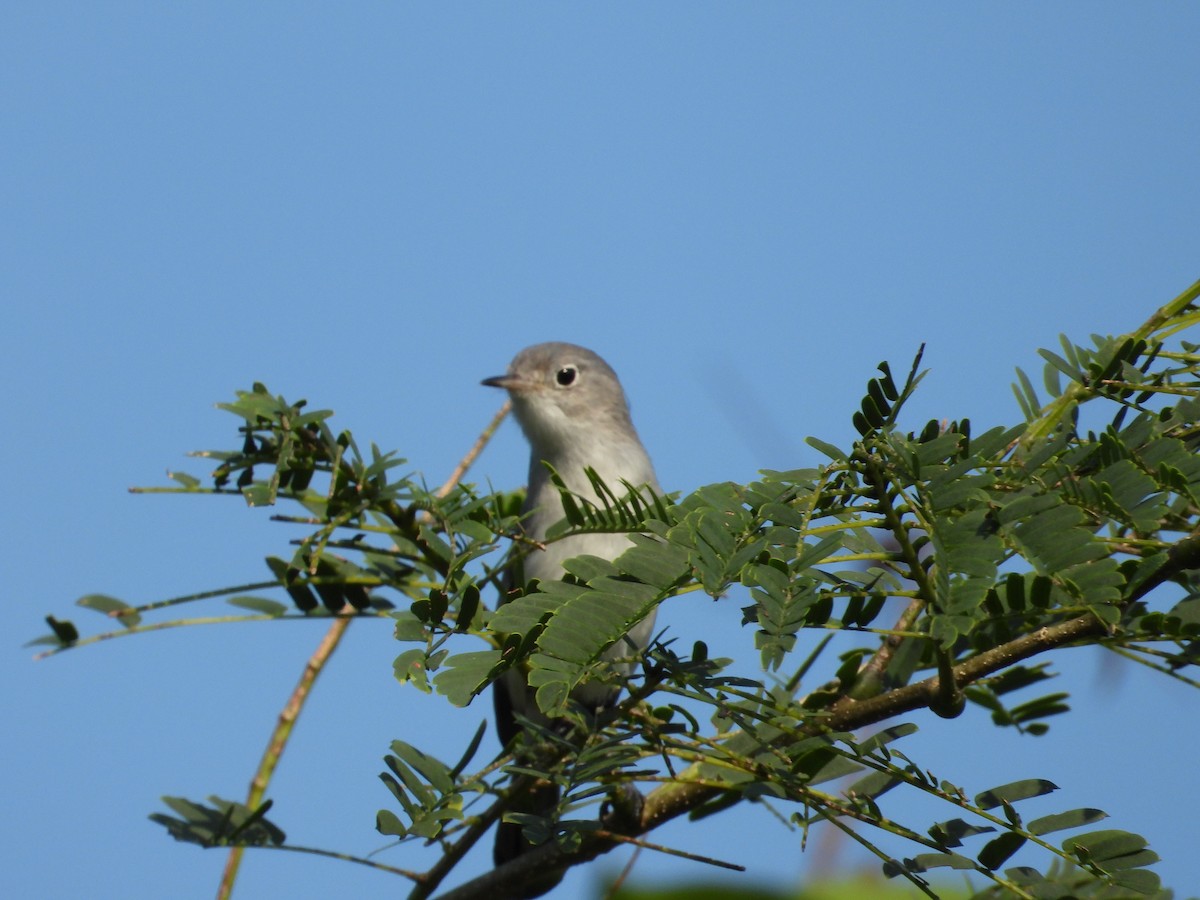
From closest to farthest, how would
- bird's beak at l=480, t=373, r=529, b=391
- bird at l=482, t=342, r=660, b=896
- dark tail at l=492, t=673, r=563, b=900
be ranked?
dark tail at l=492, t=673, r=563, b=900 → bird at l=482, t=342, r=660, b=896 → bird's beak at l=480, t=373, r=529, b=391

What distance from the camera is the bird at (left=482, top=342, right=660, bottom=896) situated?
5492 millimetres

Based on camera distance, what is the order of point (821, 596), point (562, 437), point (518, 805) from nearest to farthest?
point (821, 596)
point (518, 805)
point (562, 437)

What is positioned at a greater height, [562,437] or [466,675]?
[562,437]

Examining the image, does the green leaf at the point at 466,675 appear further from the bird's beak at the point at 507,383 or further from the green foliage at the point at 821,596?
the bird's beak at the point at 507,383

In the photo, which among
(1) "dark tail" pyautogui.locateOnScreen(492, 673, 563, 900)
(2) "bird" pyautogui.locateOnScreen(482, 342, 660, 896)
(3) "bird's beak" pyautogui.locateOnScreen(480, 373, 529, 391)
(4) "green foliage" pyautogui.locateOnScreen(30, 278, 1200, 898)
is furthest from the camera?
(3) "bird's beak" pyautogui.locateOnScreen(480, 373, 529, 391)

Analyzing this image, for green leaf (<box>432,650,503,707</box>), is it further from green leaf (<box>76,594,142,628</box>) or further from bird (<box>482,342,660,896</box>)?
bird (<box>482,342,660,896</box>)

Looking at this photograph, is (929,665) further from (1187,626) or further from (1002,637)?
(1187,626)

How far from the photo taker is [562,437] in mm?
6527

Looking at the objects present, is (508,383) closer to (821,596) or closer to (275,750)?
(275,750)

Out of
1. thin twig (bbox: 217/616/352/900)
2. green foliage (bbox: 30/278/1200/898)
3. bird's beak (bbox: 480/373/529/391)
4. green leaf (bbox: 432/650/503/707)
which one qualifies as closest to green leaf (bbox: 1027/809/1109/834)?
green foliage (bbox: 30/278/1200/898)

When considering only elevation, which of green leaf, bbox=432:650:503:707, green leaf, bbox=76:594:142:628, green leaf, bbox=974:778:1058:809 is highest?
green leaf, bbox=76:594:142:628

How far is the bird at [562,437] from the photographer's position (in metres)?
5.49

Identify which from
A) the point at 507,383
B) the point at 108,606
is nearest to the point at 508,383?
the point at 507,383

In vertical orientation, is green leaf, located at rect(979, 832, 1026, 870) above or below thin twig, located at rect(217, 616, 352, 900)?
below
